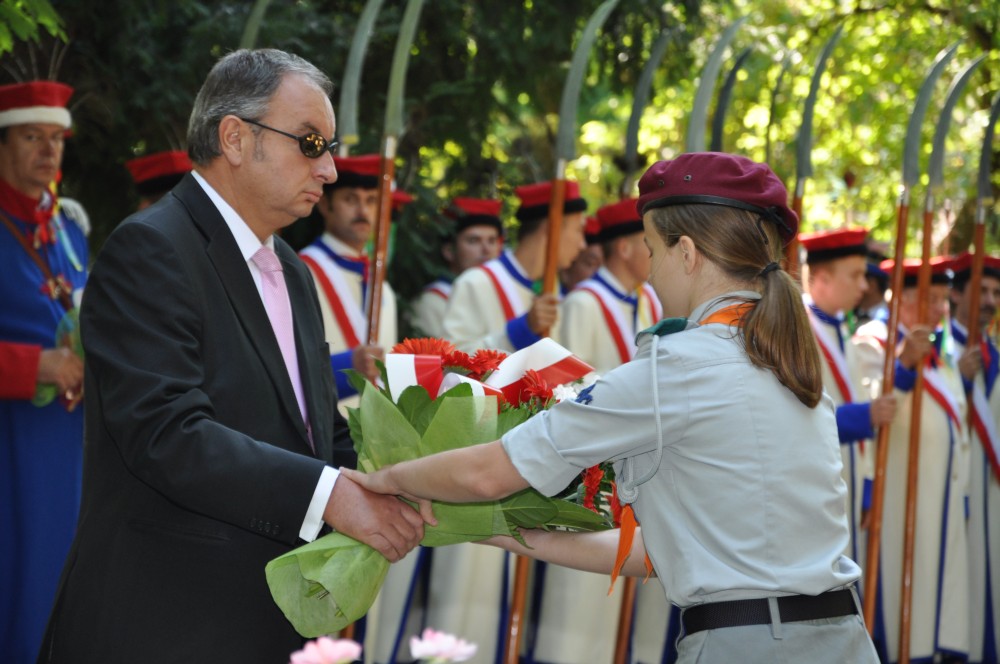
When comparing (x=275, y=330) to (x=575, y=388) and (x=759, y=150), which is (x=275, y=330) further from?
(x=759, y=150)

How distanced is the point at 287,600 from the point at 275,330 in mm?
636

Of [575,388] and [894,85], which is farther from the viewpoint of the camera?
[894,85]

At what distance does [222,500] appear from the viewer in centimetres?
259

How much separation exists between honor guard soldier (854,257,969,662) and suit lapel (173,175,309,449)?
4.90 m

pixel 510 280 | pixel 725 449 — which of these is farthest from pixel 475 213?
pixel 725 449

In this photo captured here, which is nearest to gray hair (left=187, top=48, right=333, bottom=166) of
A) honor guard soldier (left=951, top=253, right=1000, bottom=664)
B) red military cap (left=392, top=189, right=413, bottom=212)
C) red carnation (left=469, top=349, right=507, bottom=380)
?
red carnation (left=469, top=349, right=507, bottom=380)

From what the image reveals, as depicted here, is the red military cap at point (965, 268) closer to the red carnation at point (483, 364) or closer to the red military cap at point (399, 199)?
the red military cap at point (399, 199)

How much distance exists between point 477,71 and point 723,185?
15.3 feet

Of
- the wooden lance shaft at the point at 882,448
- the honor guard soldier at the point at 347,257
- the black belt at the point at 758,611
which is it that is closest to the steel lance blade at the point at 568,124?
the honor guard soldier at the point at 347,257

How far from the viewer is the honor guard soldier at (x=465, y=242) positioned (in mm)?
6865

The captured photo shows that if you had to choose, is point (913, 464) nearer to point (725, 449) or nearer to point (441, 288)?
point (441, 288)

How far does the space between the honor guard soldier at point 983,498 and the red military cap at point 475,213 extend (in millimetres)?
2884

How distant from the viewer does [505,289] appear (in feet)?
21.0

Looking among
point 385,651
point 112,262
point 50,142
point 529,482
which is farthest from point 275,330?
point 385,651
